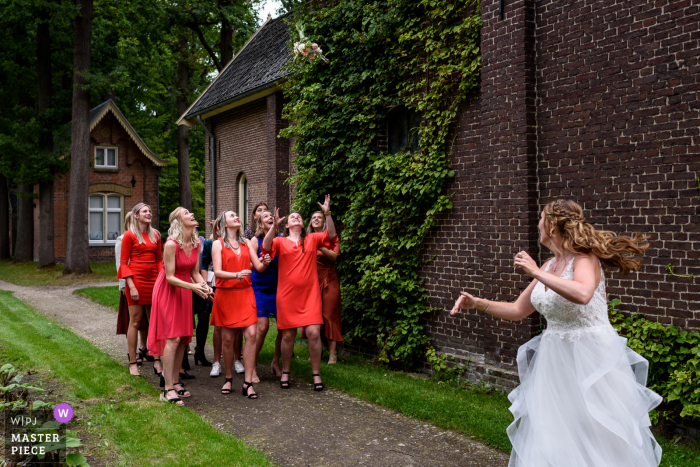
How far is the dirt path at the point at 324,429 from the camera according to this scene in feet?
16.4

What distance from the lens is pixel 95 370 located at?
7.87m

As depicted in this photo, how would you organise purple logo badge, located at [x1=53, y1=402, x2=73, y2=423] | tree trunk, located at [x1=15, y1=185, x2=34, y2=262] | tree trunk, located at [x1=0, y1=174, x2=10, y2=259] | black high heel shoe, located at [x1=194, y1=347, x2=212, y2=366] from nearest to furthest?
purple logo badge, located at [x1=53, y1=402, x2=73, y2=423], black high heel shoe, located at [x1=194, y1=347, x2=212, y2=366], tree trunk, located at [x1=15, y1=185, x2=34, y2=262], tree trunk, located at [x1=0, y1=174, x2=10, y2=259]

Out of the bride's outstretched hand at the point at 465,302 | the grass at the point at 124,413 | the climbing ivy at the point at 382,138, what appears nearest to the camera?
the bride's outstretched hand at the point at 465,302

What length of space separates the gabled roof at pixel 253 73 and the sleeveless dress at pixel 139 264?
23.1 feet

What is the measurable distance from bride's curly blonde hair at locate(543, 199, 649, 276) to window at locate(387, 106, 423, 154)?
4.96 meters

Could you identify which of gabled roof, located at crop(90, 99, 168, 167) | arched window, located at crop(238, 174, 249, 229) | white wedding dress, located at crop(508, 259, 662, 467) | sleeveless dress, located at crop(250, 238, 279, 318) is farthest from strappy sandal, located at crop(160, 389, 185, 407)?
gabled roof, located at crop(90, 99, 168, 167)

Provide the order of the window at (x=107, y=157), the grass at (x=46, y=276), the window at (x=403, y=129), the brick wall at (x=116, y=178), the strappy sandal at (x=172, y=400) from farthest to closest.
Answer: the window at (x=107, y=157), the brick wall at (x=116, y=178), the grass at (x=46, y=276), the window at (x=403, y=129), the strappy sandal at (x=172, y=400)

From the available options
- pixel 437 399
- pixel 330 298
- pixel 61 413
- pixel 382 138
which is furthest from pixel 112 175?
pixel 61 413

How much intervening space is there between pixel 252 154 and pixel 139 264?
30.5ft

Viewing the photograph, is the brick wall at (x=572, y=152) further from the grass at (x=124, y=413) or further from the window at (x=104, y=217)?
the window at (x=104, y=217)

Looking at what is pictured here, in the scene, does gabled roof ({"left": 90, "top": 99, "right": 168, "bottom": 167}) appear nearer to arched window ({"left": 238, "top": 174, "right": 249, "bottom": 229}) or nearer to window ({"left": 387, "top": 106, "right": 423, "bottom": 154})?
arched window ({"left": 238, "top": 174, "right": 249, "bottom": 229})

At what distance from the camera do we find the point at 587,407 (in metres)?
3.47

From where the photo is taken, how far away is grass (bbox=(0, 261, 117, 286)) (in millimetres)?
20766

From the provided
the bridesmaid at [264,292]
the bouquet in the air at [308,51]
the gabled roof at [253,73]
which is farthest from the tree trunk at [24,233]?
the bridesmaid at [264,292]
